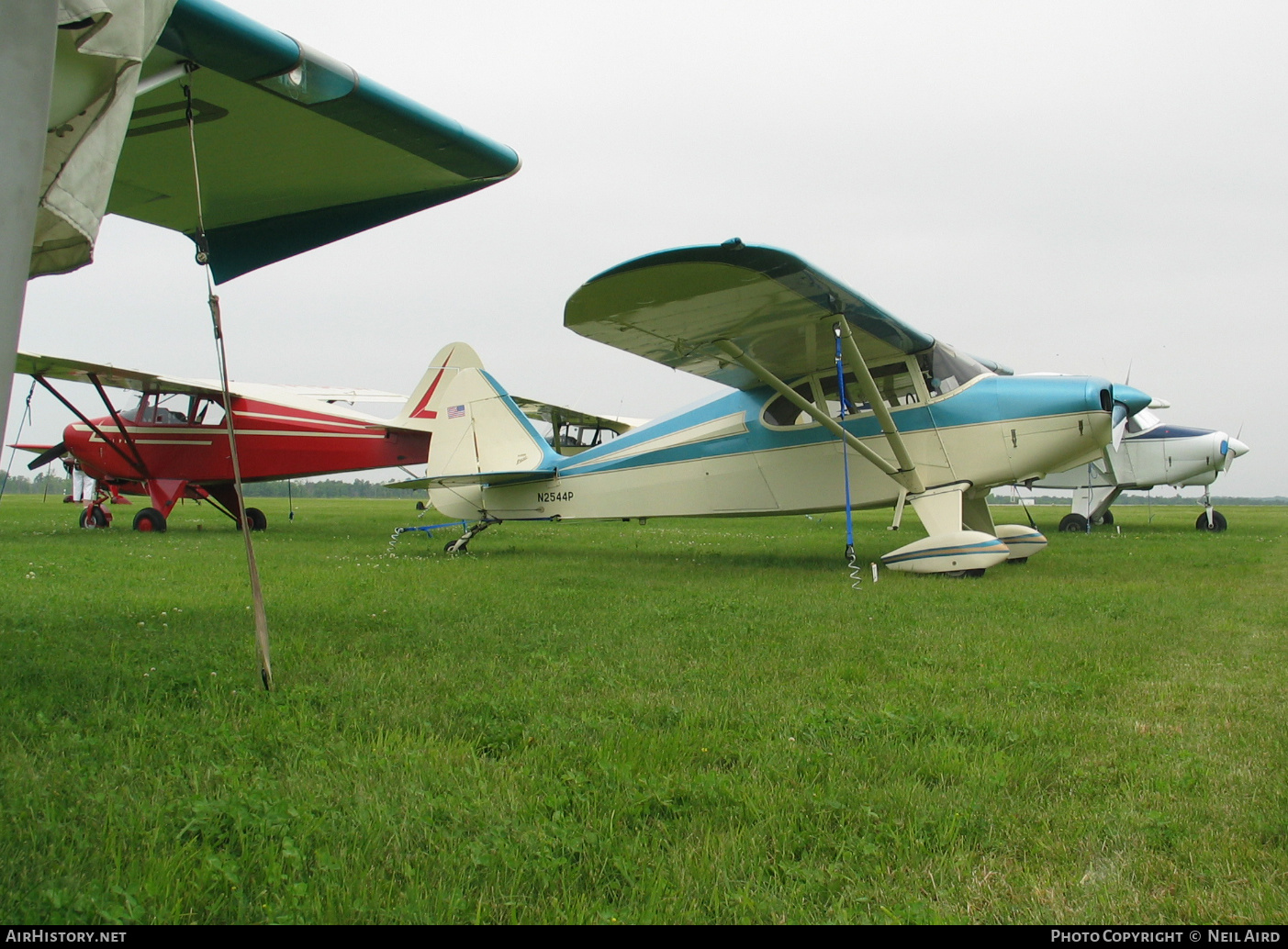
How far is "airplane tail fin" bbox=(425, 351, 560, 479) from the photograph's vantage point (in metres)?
12.4

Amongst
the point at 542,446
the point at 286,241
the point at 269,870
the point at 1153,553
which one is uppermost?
the point at 286,241

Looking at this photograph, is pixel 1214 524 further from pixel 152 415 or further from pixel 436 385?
pixel 152 415

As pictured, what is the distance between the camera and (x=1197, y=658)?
4316 millimetres

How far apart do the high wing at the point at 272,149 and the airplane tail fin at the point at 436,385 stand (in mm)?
8162

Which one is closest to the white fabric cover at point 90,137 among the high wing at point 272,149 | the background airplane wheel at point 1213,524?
the high wing at point 272,149

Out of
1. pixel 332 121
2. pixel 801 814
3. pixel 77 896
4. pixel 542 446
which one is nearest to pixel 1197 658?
pixel 801 814

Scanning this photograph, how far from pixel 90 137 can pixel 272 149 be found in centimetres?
234

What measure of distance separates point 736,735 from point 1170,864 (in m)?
1.37

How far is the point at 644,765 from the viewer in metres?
2.58

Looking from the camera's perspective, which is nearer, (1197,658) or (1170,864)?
(1170,864)

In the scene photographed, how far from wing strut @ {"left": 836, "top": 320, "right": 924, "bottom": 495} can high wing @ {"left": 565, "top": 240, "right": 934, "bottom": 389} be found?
0.88ft

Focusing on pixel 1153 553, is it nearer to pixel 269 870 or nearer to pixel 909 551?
pixel 909 551

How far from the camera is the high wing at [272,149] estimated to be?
3234 mm

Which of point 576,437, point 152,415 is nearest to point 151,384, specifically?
point 152,415
